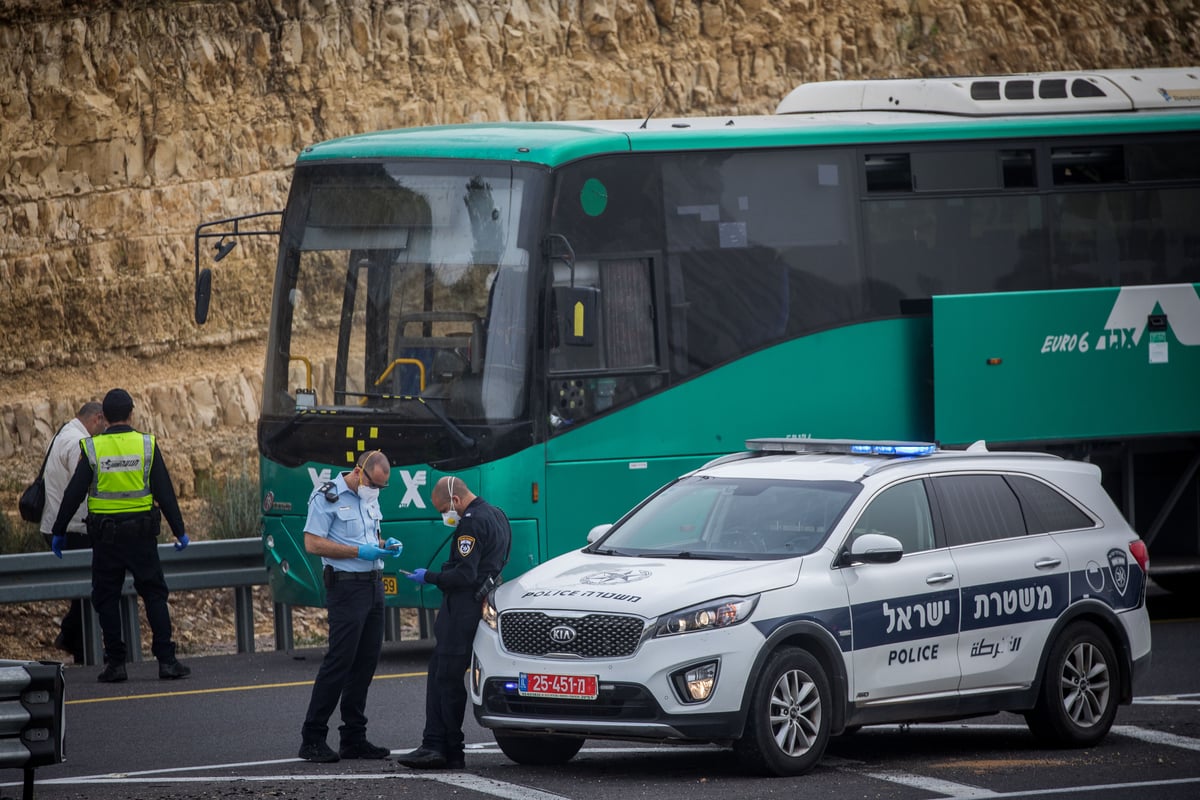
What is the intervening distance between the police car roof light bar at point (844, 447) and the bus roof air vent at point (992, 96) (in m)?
6.09

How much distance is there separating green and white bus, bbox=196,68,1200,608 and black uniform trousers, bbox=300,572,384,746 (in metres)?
3.32

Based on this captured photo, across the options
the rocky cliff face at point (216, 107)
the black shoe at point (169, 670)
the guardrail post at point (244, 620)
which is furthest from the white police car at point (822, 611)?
the rocky cliff face at point (216, 107)

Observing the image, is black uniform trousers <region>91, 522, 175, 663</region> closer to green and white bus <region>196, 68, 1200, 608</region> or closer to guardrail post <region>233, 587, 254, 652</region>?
green and white bus <region>196, 68, 1200, 608</region>

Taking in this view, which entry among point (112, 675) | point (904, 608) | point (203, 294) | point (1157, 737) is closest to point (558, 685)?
point (904, 608)

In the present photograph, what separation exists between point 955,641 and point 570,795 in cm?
246

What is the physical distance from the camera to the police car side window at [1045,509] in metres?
11.5

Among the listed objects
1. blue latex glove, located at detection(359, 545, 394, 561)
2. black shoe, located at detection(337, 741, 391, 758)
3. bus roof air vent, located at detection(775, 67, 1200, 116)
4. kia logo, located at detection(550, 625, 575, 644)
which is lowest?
black shoe, located at detection(337, 741, 391, 758)

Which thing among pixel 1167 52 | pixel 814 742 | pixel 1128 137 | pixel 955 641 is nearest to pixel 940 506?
pixel 955 641

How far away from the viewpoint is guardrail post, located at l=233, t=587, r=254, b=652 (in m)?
17.0

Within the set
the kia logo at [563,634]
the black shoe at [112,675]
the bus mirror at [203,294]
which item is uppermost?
the bus mirror at [203,294]

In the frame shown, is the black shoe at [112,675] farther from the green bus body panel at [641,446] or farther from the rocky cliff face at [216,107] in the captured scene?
the rocky cliff face at [216,107]

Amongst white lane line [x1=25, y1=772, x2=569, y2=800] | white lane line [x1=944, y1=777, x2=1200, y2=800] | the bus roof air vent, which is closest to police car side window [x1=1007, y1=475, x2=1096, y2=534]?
white lane line [x1=944, y1=777, x2=1200, y2=800]

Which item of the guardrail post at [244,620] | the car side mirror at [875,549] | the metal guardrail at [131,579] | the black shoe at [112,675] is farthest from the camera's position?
the guardrail post at [244,620]

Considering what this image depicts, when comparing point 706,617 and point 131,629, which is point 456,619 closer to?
point 706,617
